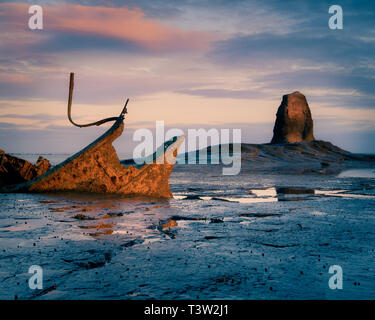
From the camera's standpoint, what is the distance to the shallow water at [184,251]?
3195 mm

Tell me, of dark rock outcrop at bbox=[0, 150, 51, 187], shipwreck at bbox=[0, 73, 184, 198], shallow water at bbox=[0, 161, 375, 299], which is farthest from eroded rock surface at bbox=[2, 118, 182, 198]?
shallow water at bbox=[0, 161, 375, 299]

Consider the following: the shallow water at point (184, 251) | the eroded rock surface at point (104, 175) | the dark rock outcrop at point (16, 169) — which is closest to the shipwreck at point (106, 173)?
the eroded rock surface at point (104, 175)

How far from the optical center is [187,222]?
6.49 meters

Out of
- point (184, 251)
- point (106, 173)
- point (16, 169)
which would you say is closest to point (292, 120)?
point (16, 169)

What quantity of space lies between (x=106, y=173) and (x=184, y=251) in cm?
569

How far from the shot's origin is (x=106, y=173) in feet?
31.7

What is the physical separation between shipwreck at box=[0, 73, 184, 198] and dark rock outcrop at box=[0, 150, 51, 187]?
0.82 meters

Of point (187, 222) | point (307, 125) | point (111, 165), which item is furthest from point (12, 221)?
point (307, 125)

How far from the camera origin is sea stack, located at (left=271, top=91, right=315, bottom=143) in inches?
2461

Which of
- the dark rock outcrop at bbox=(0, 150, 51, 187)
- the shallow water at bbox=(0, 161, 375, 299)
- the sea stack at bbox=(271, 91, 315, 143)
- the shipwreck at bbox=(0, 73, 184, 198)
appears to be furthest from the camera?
the sea stack at bbox=(271, 91, 315, 143)

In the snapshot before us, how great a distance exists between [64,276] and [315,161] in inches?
1704

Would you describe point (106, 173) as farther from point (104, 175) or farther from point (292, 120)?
point (292, 120)

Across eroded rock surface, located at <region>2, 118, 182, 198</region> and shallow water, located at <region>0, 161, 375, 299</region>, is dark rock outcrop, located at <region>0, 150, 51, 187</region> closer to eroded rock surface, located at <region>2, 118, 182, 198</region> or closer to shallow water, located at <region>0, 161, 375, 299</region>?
eroded rock surface, located at <region>2, 118, 182, 198</region>
